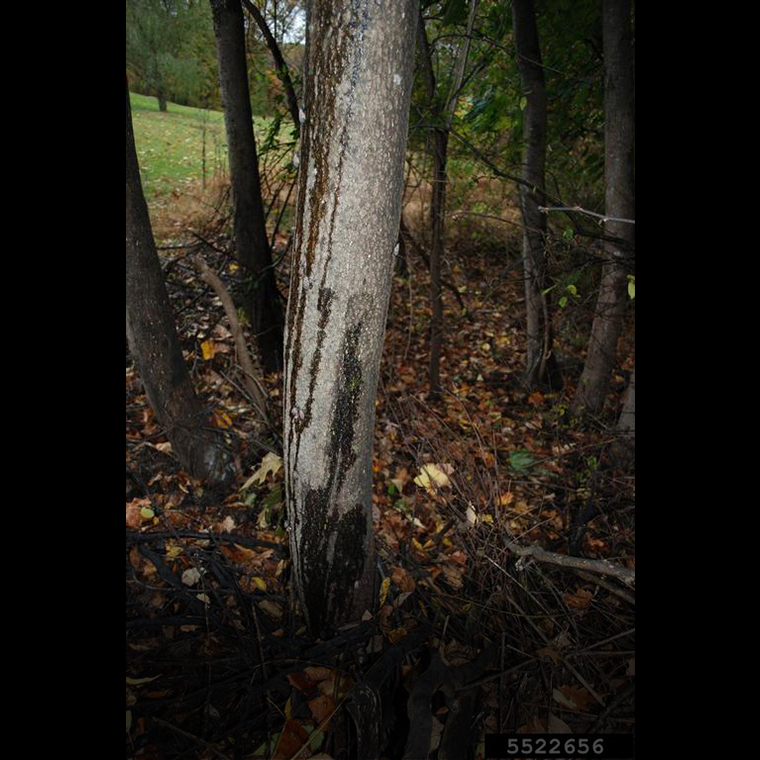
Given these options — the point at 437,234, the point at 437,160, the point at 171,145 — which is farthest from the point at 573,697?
the point at 171,145

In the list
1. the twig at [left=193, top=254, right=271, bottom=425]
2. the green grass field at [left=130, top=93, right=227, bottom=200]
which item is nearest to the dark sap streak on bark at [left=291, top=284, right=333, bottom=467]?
the twig at [left=193, top=254, right=271, bottom=425]

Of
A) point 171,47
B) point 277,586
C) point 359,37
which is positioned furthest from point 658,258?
point 171,47

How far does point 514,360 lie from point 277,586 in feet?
12.4

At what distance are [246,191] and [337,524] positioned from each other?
10.2ft

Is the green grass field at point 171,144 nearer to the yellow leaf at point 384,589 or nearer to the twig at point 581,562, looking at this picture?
the yellow leaf at point 384,589

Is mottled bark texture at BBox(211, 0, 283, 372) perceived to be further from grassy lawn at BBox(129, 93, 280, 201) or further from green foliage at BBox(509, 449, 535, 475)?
grassy lawn at BBox(129, 93, 280, 201)

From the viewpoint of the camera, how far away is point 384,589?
90.4 inches

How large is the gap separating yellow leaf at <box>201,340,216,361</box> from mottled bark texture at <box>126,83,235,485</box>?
0.93 meters

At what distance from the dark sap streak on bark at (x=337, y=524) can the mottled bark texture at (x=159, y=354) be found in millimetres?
1313

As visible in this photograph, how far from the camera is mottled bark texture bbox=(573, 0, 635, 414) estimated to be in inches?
128

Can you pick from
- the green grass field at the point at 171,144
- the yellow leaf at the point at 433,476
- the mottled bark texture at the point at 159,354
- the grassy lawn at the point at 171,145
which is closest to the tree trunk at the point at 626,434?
the yellow leaf at the point at 433,476

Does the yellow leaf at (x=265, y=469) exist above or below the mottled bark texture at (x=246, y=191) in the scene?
below

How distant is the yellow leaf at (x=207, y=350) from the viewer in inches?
161
